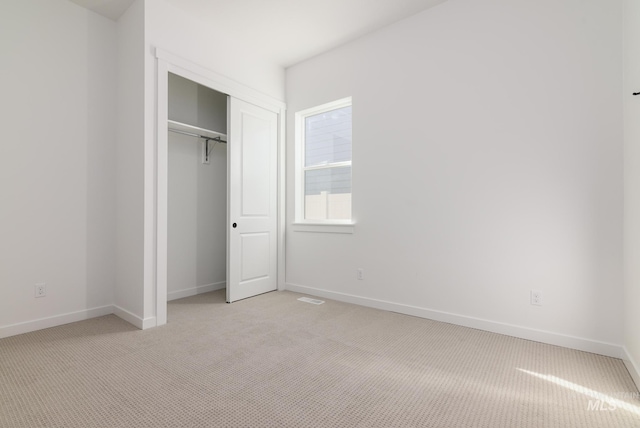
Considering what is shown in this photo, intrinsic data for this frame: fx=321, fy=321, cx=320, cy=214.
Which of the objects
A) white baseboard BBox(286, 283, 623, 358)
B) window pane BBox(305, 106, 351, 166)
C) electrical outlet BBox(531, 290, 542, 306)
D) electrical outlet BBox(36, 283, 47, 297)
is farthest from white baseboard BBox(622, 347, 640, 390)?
electrical outlet BBox(36, 283, 47, 297)

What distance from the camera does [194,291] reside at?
397cm

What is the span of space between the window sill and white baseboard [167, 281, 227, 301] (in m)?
1.28

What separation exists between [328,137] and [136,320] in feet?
9.15

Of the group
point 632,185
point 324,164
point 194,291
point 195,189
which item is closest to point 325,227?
point 324,164

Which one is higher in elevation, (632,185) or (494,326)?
(632,185)

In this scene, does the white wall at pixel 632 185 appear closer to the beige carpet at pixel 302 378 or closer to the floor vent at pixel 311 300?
the beige carpet at pixel 302 378

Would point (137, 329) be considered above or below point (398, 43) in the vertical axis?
below

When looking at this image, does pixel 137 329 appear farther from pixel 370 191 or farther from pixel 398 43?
pixel 398 43

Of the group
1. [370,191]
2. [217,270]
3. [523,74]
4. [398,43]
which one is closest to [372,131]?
[370,191]

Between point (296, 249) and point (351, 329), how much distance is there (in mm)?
1568

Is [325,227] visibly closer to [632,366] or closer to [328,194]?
[328,194]

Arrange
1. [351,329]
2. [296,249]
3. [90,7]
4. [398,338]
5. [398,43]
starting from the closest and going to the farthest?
[398,338], [351,329], [90,7], [398,43], [296,249]

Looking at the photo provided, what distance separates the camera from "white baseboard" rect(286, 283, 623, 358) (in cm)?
227

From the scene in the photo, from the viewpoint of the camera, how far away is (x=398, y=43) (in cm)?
325
